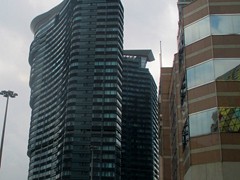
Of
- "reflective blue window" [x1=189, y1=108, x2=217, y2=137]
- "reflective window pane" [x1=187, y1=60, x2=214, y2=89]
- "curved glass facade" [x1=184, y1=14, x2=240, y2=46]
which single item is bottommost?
"reflective blue window" [x1=189, y1=108, x2=217, y2=137]

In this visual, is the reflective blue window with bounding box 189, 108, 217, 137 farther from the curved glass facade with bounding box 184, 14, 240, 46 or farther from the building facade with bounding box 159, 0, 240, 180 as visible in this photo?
the curved glass facade with bounding box 184, 14, 240, 46

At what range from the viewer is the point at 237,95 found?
134 feet

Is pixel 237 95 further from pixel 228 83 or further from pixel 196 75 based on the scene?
pixel 196 75

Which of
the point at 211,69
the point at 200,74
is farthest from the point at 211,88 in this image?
the point at 200,74

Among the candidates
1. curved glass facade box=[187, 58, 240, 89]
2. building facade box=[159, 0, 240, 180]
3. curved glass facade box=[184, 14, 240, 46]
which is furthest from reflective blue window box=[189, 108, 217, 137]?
curved glass facade box=[184, 14, 240, 46]

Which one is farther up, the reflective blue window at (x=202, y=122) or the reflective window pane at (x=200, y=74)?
the reflective window pane at (x=200, y=74)

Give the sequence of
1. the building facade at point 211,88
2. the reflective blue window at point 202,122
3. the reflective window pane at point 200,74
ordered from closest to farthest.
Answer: the building facade at point 211,88
the reflective blue window at point 202,122
the reflective window pane at point 200,74

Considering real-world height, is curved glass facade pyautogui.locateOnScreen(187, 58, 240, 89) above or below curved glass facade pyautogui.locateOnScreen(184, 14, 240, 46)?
below

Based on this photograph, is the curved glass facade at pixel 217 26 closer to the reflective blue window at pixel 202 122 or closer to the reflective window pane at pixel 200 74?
the reflective window pane at pixel 200 74

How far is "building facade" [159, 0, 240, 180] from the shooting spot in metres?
39.6

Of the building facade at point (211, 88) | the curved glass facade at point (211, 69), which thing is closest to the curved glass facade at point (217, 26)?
the building facade at point (211, 88)

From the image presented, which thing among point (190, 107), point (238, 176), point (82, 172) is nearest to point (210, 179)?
point (238, 176)

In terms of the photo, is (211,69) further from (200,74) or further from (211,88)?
(211,88)

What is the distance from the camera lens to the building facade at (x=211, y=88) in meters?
39.6
